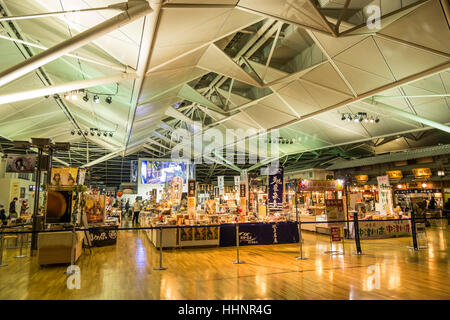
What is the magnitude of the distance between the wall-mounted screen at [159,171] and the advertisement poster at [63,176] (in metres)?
17.5

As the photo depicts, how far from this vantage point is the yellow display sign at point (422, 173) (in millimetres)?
16970

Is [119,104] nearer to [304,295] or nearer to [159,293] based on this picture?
[159,293]

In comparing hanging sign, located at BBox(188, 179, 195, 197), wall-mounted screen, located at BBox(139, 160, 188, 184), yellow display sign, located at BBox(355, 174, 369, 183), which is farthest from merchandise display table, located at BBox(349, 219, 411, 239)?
wall-mounted screen, located at BBox(139, 160, 188, 184)

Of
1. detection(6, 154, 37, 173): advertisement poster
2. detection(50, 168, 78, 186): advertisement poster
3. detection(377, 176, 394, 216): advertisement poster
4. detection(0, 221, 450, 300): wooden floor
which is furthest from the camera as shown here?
detection(377, 176, 394, 216): advertisement poster

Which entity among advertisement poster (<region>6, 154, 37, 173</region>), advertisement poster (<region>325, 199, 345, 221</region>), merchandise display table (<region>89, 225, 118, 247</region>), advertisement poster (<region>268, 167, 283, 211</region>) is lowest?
merchandise display table (<region>89, 225, 118, 247</region>)

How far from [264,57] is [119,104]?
6350 millimetres

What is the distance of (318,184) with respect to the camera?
12367 millimetres

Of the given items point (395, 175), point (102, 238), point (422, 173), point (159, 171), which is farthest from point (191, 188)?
point (159, 171)

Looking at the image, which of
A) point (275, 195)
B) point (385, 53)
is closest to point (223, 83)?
point (275, 195)

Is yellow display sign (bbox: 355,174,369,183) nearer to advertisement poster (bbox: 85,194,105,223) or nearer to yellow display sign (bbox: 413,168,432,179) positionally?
yellow display sign (bbox: 413,168,432,179)

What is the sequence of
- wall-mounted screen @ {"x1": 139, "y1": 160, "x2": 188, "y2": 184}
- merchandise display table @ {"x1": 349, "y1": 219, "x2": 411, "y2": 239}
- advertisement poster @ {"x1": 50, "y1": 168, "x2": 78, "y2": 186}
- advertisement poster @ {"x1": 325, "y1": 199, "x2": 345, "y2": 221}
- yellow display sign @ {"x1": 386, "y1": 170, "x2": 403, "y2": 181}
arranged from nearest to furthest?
advertisement poster @ {"x1": 325, "y1": 199, "x2": 345, "y2": 221} → merchandise display table @ {"x1": 349, "y1": 219, "x2": 411, "y2": 239} → advertisement poster @ {"x1": 50, "y1": 168, "x2": 78, "y2": 186} → yellow display sign @ {"x1": 386, "y1": 170, "x2": 403, "y2": 181} → wall-mounted screen @ {"x1": 139, "y1": 160, "x2": 188, "y2": 184}

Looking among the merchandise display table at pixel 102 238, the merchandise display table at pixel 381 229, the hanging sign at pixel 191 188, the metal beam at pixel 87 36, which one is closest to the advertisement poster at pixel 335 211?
the merchandise display table at pixel 381 229

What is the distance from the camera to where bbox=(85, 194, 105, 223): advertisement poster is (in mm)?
9758

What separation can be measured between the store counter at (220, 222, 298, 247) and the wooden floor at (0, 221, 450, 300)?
0.49m
